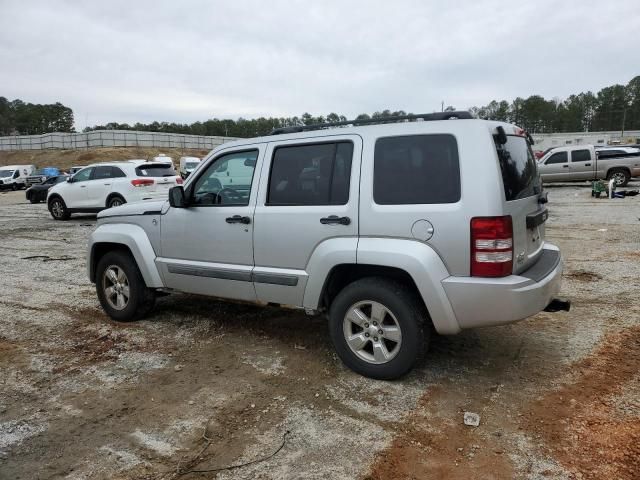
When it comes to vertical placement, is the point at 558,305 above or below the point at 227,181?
below

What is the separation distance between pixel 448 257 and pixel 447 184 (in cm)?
50

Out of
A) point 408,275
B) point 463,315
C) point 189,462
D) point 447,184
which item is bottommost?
point 189,462

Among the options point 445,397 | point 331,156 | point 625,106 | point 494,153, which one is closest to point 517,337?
point 445,397

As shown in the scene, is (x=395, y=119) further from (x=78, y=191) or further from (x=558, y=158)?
(x=558, y=158)

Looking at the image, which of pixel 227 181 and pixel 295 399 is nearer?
pixel 295 399

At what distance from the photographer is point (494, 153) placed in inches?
136

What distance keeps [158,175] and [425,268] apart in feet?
41.3

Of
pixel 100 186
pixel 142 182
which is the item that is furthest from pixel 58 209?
pixel 142 182

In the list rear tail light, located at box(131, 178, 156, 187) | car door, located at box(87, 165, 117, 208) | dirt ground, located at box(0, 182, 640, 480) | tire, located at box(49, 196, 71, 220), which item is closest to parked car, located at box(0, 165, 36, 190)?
tire, located at box(49, 196, 71, 220)

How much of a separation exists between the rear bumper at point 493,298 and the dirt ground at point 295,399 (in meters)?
0.62

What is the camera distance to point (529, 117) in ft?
347

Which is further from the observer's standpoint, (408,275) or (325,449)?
(408,275)

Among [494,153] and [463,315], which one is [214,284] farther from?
[494,153]

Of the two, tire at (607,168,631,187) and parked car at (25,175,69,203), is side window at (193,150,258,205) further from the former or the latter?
parked car at (25,175,69,203)
